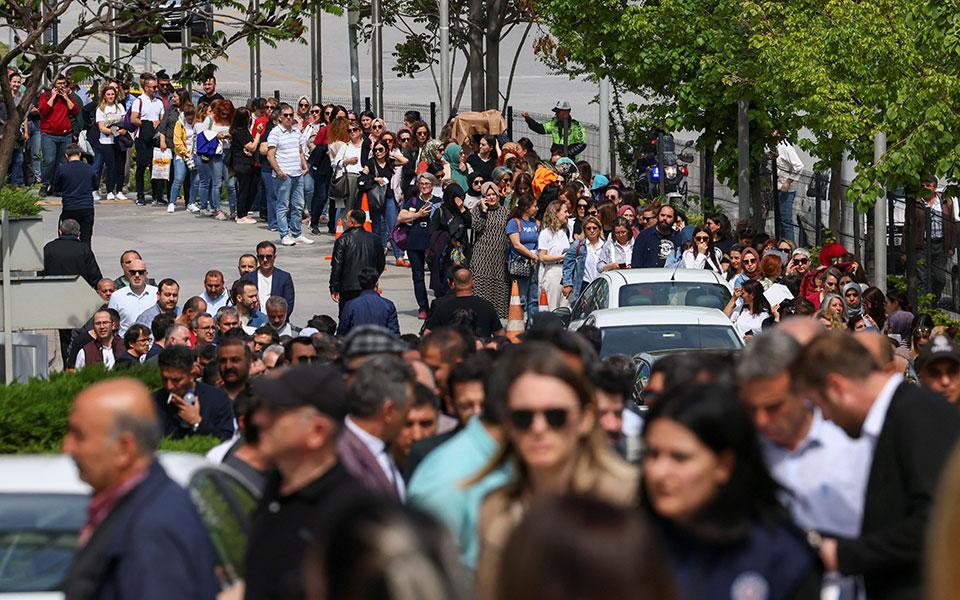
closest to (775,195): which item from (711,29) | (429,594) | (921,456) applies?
(711,29)

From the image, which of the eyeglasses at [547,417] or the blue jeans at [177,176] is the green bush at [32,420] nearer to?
the eyeglasses at [547,417]

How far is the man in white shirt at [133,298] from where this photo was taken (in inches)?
649

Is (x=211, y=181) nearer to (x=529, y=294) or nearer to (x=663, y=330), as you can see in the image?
(x=529, y=294)

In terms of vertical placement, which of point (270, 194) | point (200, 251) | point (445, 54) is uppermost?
point (445, 54)

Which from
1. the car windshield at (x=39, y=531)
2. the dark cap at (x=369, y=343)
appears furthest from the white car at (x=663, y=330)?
the car windshield at (x=39, y=531)

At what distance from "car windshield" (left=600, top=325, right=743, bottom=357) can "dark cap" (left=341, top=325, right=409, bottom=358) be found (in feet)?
20.8

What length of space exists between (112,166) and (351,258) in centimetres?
1235

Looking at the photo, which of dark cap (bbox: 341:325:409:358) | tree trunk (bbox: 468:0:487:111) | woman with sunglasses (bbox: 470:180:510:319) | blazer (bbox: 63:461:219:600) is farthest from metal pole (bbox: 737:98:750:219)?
blazer (bbox: 63:461:219:600)

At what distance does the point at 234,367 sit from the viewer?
36.8 ft

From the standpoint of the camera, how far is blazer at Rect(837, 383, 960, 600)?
514 centimetres

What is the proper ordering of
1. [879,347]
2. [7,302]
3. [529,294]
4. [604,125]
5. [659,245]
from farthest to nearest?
[604,125] < [529,294] < [659,245] < [7,302] < [879,347]

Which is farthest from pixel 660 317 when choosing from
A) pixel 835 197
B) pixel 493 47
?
pixel 493 47

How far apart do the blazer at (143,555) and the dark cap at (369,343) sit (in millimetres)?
2867

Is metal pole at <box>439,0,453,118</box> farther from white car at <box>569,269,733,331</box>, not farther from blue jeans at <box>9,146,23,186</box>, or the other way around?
white car at <box>569,269,733,331</box>
